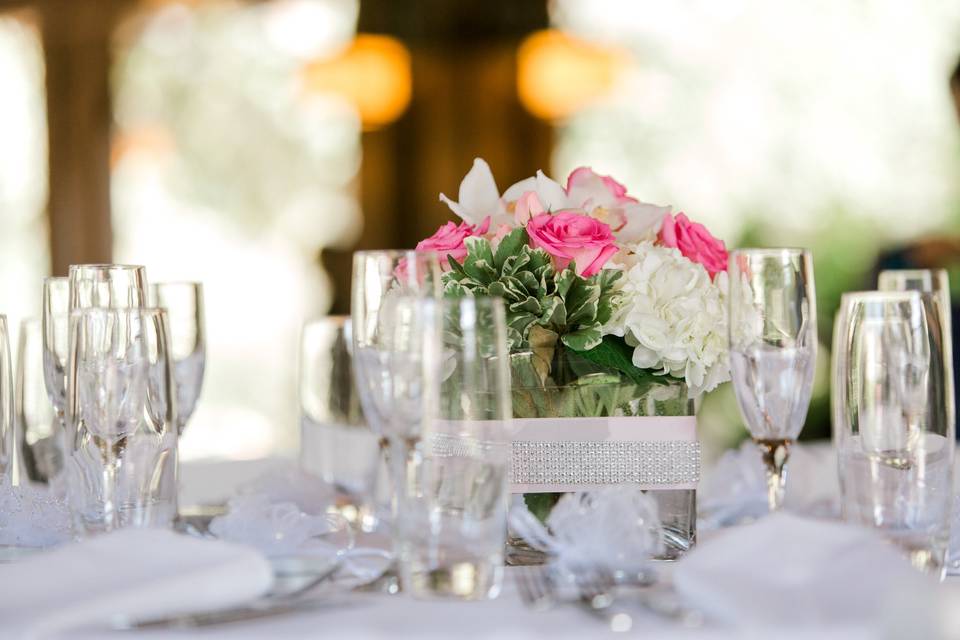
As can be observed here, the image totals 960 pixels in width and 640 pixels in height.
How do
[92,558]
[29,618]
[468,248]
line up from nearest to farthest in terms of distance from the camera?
[29,618] → [92,558] → [468,248]

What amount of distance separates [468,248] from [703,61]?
496 centimetres

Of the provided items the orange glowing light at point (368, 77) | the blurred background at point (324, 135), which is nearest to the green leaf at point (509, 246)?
the orange glowing light at point (368, 77)

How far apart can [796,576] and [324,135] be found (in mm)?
5348

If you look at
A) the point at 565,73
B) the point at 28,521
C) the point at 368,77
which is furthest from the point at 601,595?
the point at 368,77

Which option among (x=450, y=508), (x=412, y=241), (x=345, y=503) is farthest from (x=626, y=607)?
(x=412, y=241)

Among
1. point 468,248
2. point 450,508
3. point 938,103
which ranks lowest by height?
point 450,508

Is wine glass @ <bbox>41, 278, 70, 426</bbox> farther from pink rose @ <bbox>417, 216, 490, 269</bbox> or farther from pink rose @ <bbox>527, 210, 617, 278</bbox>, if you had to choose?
pink rose @ <bbox>527, 210, 617, 278</bbox>

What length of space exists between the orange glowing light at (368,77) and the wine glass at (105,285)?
3912 mm

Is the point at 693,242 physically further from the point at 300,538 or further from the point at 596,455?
the point at 300,538

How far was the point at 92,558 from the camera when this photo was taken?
102cm

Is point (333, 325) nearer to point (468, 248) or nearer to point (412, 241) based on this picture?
point (468, 248)

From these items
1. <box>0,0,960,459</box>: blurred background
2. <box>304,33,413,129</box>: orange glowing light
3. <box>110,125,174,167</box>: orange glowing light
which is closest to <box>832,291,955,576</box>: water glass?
<box>304,33,413,129</box>: orange glowing light

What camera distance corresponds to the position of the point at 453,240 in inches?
53.2

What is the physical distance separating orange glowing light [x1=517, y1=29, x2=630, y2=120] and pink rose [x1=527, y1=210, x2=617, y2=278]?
394cm
